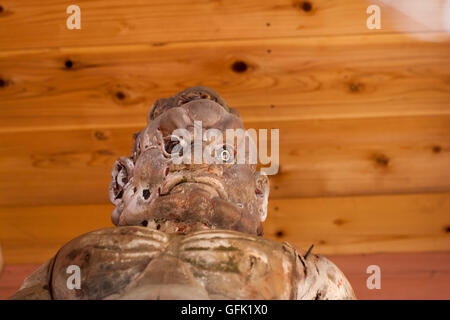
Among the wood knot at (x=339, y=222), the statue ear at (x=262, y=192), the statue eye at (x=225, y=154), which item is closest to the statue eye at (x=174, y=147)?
the statue eye at (x=225, y=154)

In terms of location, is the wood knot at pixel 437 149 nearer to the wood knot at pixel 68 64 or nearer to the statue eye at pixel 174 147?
the statue eye at pixel 174 147

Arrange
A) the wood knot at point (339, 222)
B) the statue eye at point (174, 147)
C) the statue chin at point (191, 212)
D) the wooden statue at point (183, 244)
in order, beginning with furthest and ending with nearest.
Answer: the wood knot at point (339, 222) < the statue eye at point (174, 147) < the statue chin at point (191, 212) < the wooden statue at point (183, 244)

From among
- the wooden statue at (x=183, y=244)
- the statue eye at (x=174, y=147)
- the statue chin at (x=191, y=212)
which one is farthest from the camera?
the statue eye at (x=174, y=147)

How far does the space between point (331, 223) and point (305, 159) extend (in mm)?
265

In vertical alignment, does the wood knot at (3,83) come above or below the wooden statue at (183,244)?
above

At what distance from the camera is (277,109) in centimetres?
211

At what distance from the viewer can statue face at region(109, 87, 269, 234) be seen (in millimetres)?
1471

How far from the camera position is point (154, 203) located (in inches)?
59.2

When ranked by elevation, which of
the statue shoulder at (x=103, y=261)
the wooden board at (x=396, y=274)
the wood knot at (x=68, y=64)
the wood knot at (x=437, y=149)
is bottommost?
the statue shoulder at (x=103, y=261)

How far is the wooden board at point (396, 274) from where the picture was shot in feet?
7.01

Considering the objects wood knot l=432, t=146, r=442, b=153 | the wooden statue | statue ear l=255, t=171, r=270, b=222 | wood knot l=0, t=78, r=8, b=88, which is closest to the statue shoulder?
the wooden statue

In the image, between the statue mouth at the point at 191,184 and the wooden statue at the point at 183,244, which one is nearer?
the wooden statue at the point at 183,244

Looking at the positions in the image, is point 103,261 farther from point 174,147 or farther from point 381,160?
point 381,160

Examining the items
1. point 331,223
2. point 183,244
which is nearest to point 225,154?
point 183,244
